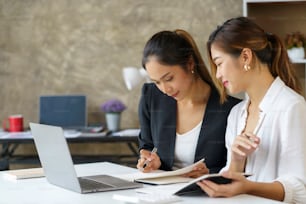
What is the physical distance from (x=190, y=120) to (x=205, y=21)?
1538 millimetres

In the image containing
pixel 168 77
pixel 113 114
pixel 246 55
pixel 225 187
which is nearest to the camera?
pixel 225 187

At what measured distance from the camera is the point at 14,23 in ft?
11.7

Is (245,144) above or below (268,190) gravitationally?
above

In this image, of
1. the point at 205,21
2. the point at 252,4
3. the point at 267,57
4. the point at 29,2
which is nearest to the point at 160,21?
the point at 205,21

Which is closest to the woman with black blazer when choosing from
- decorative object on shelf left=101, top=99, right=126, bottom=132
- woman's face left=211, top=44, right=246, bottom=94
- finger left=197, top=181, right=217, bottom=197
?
woman's face left=211, top=44, right=246, bottom=94

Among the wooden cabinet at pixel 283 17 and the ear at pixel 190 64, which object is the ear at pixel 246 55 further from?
the wooden cabinet at pixel 283 17

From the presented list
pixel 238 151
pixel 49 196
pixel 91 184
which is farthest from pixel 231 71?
pixel 49 196

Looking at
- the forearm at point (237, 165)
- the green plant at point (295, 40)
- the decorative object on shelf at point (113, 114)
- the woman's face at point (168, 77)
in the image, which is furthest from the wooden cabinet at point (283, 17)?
the forearm at point (237, 165)

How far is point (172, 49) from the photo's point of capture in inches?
74.7

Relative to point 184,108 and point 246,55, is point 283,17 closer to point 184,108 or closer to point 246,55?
point 184,108

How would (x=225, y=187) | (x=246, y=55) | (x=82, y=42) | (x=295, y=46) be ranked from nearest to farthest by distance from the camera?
(x=225, y=187) < (x=246, y=55) < (x=295, y=46) < (x=82, y=42)

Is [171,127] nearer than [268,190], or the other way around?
[268,190]

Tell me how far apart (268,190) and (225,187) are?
160 millimetres

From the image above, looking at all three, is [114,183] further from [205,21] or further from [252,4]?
[205,21]
